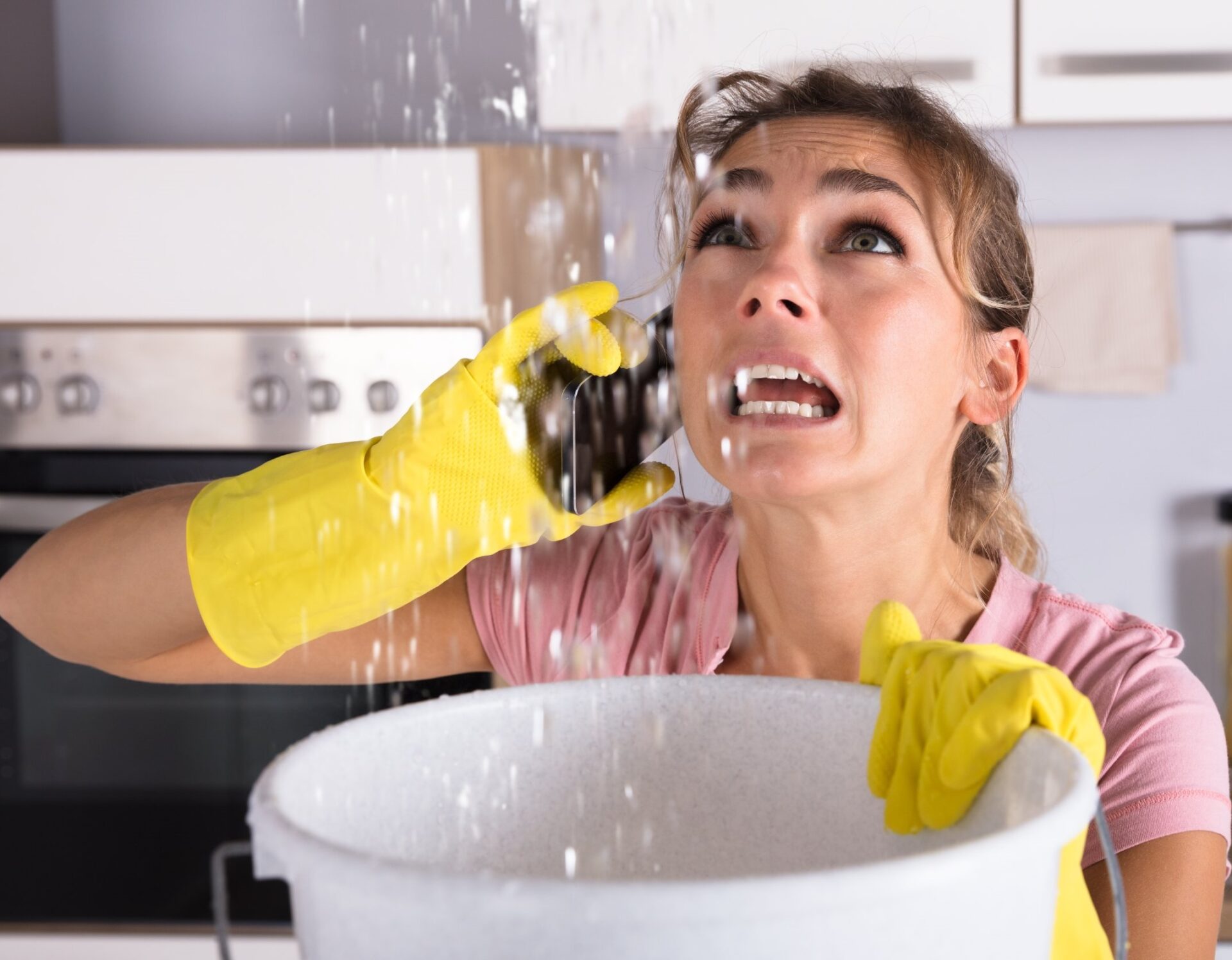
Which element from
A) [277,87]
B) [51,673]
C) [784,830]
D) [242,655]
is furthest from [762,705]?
[277,87]

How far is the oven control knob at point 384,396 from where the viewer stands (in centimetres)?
159

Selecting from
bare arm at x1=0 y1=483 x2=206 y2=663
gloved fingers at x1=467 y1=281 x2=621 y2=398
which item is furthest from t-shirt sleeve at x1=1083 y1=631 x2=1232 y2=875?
bare arm at x1=0 y1=483 x2=206 y2=663

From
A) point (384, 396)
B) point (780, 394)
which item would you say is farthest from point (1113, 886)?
point (384, 396)

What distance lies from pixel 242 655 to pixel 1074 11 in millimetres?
1418

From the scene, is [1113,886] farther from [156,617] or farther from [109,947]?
[109,947]

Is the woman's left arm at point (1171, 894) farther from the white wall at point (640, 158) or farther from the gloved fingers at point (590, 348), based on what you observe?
the white wall at point (640, 158)

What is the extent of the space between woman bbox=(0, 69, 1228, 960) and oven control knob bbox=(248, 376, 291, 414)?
570mm

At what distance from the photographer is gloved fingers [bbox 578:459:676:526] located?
3.18 ft

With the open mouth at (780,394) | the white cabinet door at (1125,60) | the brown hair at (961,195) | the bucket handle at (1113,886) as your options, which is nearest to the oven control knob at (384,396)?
the brown hair at (961,195)

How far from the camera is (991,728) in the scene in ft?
1.78

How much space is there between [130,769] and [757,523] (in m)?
1.05

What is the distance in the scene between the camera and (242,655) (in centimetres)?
86

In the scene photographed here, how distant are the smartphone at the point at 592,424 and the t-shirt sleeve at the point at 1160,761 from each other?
413mm

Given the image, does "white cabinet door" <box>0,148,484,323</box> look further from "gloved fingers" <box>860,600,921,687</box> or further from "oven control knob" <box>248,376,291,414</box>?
"gloved fingers" <box>860,600,921,687</box>
